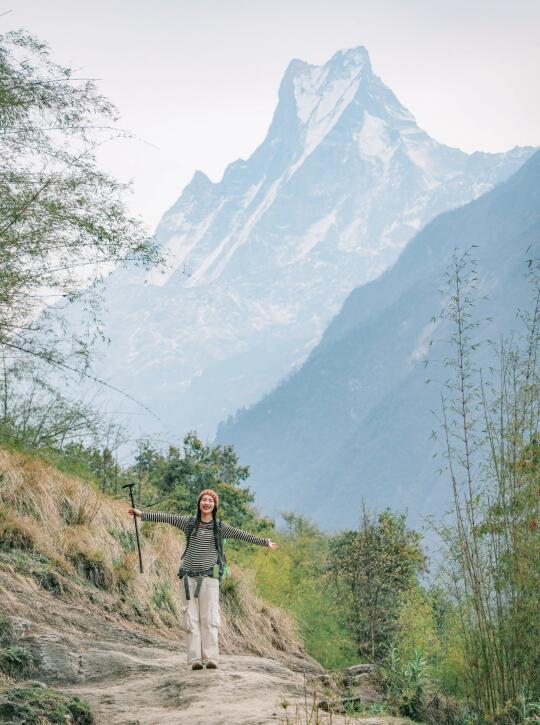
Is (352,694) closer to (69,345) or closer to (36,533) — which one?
(36,533)

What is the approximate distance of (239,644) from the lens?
10.6 metres

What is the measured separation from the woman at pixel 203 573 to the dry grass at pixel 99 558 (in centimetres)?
170

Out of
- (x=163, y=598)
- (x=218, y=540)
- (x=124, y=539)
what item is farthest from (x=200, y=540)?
(x=124, y=539)

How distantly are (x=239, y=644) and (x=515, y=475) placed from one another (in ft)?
15.9

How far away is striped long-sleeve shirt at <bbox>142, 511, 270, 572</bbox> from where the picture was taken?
817 cm

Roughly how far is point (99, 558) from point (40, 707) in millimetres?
3798

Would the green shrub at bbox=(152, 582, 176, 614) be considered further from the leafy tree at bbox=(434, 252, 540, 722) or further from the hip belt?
the leafy tree at bbox=(434, 252, 540, 722)

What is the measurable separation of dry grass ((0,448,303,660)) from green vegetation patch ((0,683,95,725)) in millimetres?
2750

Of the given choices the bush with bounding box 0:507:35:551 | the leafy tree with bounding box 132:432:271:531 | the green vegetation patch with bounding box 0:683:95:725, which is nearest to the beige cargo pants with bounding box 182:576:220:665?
the green vegetation patch with bounding box 0:683:95:725

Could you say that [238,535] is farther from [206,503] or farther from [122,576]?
[122,576]

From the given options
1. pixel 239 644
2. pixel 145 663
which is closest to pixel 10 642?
pixel 145 663

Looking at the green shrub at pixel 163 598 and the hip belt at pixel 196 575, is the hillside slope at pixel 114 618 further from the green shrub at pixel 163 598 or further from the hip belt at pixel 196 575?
the hip belt at pixel 196 575

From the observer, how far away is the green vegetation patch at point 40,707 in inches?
235

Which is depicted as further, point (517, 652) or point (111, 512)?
point (111, 512)
